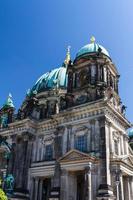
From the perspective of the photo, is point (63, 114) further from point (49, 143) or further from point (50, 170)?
point (50, 170)

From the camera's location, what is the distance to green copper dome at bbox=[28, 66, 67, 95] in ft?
144

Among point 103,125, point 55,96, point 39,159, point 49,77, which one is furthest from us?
point 49,77

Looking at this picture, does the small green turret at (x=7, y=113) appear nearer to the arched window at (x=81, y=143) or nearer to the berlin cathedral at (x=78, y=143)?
the berlin cathedral at (x=78, y=143)

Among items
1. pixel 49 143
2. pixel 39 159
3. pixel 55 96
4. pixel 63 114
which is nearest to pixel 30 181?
pixel 39 159

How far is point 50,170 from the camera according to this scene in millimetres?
30625

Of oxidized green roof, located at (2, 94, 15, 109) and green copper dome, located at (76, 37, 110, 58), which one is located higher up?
green copper dome, located at (76, 37, 110, 58)

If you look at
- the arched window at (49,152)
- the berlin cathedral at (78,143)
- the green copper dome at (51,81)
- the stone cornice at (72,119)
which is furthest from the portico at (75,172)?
the green copper dome at (51,81)

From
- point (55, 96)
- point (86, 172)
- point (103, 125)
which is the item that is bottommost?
point (86, 172)

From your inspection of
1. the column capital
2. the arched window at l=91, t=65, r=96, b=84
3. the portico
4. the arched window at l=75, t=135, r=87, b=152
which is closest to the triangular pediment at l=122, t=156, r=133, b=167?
the portico

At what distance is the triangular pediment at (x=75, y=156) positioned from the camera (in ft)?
87.5

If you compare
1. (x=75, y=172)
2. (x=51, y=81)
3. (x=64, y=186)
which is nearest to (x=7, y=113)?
(x=51, y=81)

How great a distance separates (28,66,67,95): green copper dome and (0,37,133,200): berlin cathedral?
6.14 m

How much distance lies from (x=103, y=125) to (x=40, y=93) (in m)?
17.3

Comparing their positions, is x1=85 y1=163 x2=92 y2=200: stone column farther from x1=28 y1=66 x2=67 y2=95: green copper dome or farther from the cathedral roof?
x1=28 y1=66 x2=67 y2=95: green copper dome
